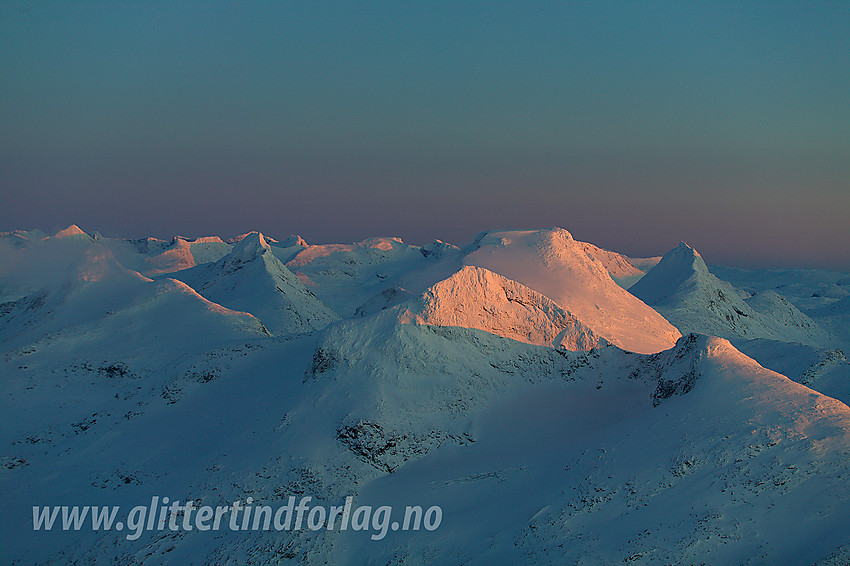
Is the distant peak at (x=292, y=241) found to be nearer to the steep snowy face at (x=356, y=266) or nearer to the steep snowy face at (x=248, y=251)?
the steep snowy face at (x=356, y=266)

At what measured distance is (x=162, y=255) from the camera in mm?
143500

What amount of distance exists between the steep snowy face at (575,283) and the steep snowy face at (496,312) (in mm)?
6987

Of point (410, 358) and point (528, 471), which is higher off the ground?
point (410, 358)

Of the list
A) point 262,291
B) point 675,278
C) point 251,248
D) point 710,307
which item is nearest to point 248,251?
point 251,248

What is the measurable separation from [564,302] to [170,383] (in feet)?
105

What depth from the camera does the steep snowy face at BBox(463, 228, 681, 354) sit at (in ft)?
145

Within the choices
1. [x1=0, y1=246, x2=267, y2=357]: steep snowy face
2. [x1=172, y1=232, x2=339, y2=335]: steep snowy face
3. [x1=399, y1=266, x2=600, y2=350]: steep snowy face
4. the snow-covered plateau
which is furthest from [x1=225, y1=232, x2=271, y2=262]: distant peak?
[x1=399, y1=266, x2=600, y2=350]: steep snowy face

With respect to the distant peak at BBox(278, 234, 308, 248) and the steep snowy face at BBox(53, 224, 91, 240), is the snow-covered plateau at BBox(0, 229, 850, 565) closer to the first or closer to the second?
the steep snowy face at BBox(53, 224, 91, 240)

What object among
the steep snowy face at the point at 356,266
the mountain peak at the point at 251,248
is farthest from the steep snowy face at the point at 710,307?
the mountain peak at the point at 251,248

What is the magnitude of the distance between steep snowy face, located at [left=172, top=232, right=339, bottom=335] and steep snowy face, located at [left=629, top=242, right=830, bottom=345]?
47412 mm

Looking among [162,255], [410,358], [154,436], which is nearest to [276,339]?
[154,436]

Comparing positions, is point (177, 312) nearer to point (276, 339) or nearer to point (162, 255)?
point (276, 339)

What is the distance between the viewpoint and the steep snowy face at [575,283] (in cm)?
4434

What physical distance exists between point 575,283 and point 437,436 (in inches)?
1113
